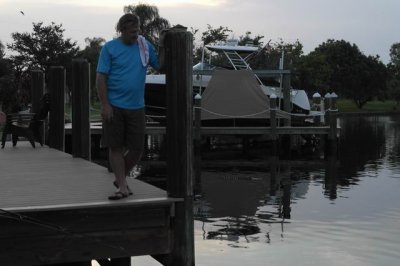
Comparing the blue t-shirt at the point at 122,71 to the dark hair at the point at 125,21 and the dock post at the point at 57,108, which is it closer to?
the dark hair at the point at 125,21

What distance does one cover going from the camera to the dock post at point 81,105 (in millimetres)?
9859

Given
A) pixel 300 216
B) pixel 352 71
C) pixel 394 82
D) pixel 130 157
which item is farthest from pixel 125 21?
pixel 394 82

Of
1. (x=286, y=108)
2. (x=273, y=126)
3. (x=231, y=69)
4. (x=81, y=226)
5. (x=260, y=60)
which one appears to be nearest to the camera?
(x=81, y=226)

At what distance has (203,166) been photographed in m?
19.3

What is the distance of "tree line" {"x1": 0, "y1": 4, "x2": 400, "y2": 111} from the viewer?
34.4 meters

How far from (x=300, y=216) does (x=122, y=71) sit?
6.43 m

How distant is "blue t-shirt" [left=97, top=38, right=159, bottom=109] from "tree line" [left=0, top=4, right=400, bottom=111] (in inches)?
311

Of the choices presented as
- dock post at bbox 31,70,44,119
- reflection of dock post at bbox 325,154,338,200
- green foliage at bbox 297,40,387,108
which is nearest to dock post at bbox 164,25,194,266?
reflection of dock post at bbox 325,154,338,200

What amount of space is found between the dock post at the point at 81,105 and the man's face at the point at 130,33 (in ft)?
14.4

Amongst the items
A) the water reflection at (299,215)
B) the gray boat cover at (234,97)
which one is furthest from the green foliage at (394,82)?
the water reflection at (299,215)

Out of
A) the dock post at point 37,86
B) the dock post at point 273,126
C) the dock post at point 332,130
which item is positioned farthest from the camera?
the dock post at point 332,130

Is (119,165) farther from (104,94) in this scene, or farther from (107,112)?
(104,94)

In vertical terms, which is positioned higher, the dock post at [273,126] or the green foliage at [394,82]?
the green foliage at [394,82]

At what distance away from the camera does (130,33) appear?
5520 millimetres
